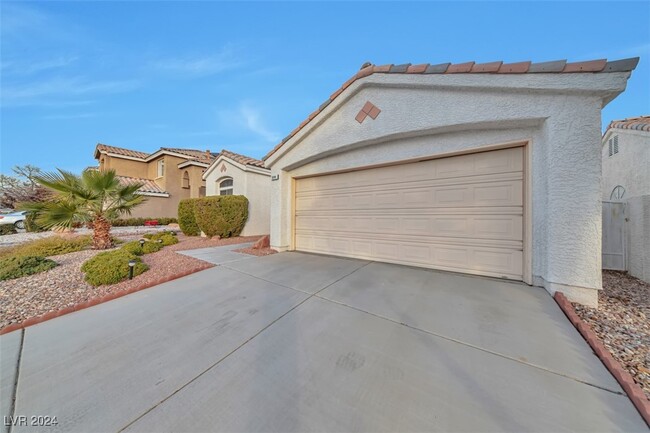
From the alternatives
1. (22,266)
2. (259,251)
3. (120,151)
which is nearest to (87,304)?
(22,266)

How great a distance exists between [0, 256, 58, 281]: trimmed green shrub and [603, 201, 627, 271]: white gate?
496 inches

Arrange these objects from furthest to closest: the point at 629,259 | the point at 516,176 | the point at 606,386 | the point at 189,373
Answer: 1. the point at 629,259
2. the point at 516,176
3. the point at 189,373
4. the point at 606,386

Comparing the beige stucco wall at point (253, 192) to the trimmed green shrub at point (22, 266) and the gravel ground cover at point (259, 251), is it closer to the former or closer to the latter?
the gravel ground cover at point (259, 251)

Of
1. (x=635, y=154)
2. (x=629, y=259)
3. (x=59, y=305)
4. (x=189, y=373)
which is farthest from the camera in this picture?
(x=635, y=154)

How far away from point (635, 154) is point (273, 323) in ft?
46.9

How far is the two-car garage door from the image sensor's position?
4090 mm

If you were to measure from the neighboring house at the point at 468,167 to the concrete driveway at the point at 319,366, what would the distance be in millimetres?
923

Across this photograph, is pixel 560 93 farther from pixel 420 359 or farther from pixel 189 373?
pixel 189 373

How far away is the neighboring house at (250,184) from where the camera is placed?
34.8ft

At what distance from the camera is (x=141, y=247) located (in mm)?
7000

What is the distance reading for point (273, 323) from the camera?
2785mm

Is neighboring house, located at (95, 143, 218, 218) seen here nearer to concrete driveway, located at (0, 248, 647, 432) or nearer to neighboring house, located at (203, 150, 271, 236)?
neighboring house, located at (203, 150, 271, 236)

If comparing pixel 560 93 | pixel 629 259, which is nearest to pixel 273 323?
pixel 560 93

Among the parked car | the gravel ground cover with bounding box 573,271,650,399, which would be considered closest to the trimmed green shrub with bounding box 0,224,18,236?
the parked car
